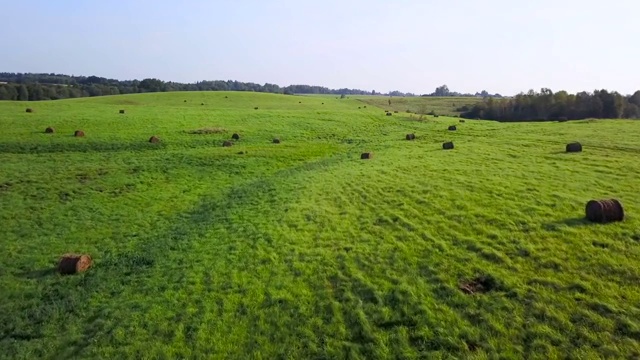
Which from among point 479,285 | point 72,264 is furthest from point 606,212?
point 72,264

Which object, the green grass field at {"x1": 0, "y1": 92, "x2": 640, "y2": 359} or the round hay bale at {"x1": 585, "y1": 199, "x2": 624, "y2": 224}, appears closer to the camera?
the green grass field at {"x1": 0, "y1": 92, "x2": 640, "y2": 359}

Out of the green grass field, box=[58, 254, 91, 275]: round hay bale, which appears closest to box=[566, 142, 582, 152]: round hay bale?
the green grass field

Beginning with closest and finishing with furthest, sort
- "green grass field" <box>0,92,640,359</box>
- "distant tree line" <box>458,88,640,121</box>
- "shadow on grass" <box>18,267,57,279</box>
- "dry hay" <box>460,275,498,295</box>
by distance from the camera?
1. "green grass field" <box>0,92,640,359</box>
2. "dry hay" <box>460,275,498,295</box>
3. "shadow on grass" <box>18,267,57,279</box>
4. "distant tree line" <box>458,88,640,121</box>

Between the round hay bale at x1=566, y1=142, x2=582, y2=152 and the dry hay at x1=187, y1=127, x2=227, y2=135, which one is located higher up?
the round hay bale at x1=566, y1=142, x2=582, y2=152

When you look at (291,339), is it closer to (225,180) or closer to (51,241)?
(51,241)

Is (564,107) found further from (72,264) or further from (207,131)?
(72,264)

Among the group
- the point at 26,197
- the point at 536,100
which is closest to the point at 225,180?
the point at 26,197

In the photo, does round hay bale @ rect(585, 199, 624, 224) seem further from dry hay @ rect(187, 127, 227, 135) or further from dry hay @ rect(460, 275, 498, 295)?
dry hay @ rect(187, 127, 227, 135)
